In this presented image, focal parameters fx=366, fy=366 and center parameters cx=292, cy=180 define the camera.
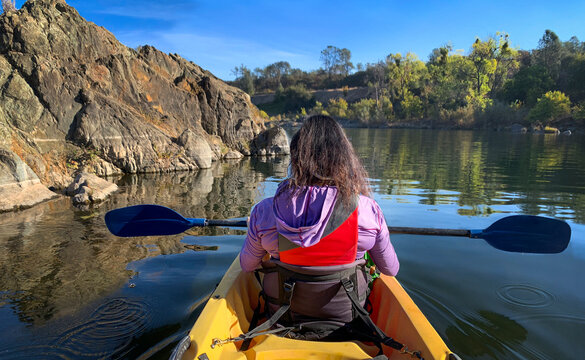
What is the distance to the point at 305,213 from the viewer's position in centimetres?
175

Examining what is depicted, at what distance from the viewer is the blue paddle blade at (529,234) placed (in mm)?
2902

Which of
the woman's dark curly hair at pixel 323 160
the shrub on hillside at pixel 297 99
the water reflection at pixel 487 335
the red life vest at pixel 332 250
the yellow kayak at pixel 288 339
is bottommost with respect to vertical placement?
the water reflection at pixel 487 335

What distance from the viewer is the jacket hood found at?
67.5 inches

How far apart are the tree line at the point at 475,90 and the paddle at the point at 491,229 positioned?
3970cm

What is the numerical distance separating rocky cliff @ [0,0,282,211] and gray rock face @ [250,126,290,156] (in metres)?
3.40

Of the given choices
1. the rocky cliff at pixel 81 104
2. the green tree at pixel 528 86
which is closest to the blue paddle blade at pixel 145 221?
the rocky cliff at pixel 81 104

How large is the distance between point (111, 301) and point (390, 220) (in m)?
4.11

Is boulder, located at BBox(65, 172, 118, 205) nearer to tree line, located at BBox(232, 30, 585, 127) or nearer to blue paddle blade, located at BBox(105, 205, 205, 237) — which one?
blue paddle blade, located at BBox(105, 205, 205, 237)

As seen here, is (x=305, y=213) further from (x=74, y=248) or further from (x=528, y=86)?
(x=528, y=86)

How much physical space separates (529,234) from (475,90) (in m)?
54.6

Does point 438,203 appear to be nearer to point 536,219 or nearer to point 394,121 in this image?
point 536,219

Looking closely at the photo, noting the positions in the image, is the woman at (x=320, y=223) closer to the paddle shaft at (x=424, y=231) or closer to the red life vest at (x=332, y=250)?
the red life vest at (x=332, y=250)

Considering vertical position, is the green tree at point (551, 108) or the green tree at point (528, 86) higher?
the green tree at point (528, 86)

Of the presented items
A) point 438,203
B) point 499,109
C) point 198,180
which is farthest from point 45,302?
point 499,109
